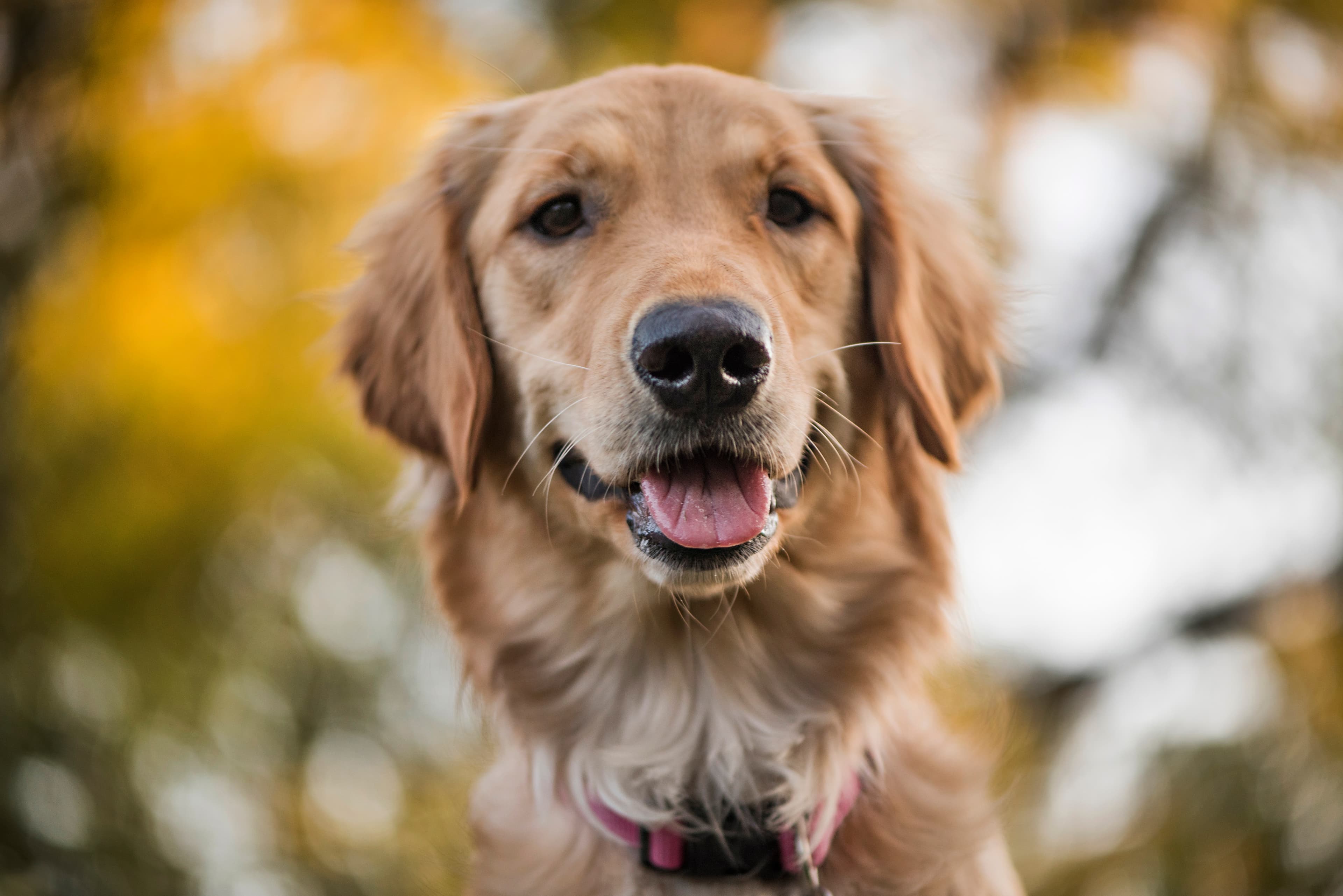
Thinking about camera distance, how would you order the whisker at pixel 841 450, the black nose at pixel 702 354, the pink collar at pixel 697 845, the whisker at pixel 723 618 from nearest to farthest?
the black nose at pixel 702 354 → the pink collar at pixel 697 845 → the whisker at pixel 841 450 → the whisker at pixel 723 618

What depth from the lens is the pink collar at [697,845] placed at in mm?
2670

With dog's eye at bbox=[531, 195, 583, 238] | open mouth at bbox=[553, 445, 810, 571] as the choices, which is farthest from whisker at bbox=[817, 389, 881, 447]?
dog's eye at bbox=[531, 195, 583, 238]

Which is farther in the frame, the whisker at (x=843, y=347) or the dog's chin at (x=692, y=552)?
the whisker at (x=843, y=347)

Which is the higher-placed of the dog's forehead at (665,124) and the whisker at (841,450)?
the dog's forehead at (665,124)

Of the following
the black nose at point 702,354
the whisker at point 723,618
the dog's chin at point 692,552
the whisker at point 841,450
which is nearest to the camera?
the black nose at point 702,354

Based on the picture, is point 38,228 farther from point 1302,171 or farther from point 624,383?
point 1302,171

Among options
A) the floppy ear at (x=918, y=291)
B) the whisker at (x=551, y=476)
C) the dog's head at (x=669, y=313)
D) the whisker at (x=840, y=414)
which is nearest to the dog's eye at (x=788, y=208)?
the dog's head at (x=669, y=313)

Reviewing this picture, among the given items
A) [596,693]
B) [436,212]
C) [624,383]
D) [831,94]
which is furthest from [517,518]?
[831,94]

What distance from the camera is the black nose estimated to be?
7.84 feet

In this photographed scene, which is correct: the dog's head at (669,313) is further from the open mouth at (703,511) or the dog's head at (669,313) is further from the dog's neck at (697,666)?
the dog's neck at (697,666)

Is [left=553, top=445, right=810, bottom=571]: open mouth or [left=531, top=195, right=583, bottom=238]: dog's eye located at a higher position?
[left=531, top=195, right=583, bottom=238]: dog's eye

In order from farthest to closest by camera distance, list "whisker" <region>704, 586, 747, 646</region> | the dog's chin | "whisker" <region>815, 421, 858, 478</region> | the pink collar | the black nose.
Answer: "whisker" <region>704, 586, 747, 646</region>
"whisker" <region>815, 421, 858, 478</region>
the pink collar
the dog's chin
the black nose

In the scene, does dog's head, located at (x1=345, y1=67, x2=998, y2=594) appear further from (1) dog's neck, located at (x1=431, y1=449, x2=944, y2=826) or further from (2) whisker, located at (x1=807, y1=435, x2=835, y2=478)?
(1) dog's neck, located at (x1=431, y1=449, x2=944, y2=826)

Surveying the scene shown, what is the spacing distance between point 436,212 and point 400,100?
4.86m
